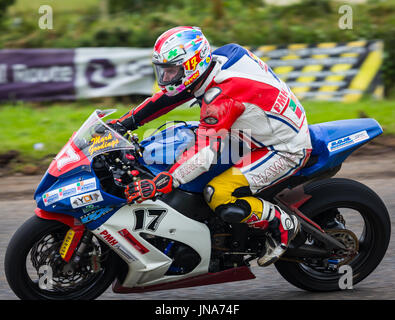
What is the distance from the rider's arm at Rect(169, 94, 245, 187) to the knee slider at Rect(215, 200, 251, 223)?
32cm

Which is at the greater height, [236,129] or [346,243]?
[236,129]

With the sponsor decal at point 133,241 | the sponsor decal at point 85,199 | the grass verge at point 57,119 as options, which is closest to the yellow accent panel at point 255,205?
the sponsor decal at point 133,241

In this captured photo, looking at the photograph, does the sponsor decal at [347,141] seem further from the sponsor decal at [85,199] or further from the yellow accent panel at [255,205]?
the sponsor decal at [85,199]

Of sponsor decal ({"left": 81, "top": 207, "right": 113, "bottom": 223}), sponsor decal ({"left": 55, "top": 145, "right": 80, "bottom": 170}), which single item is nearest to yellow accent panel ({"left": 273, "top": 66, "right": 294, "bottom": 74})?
sponsor decal ({"left": 55, "top": 145, "right": 80, "bottom": 170})

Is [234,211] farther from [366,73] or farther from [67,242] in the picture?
[366,73]

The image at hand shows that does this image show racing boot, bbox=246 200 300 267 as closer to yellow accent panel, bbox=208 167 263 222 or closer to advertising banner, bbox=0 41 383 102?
yellow accent panel, bbox=208 167 263 222

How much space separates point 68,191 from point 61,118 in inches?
267

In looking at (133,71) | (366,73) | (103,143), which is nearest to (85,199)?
(103,143)

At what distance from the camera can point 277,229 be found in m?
4.41

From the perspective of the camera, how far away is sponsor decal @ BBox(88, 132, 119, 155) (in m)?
4.14

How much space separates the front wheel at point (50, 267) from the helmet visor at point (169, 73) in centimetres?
115

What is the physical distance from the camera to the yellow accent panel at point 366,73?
1167 centimetres

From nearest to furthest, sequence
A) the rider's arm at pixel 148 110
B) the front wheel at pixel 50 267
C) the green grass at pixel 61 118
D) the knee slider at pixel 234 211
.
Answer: the front wheel at pixel 50 267 → the knee slider at pixel 234 211 → the rider's arm at pixel 148 110 → the green grass at pixel 61 118
